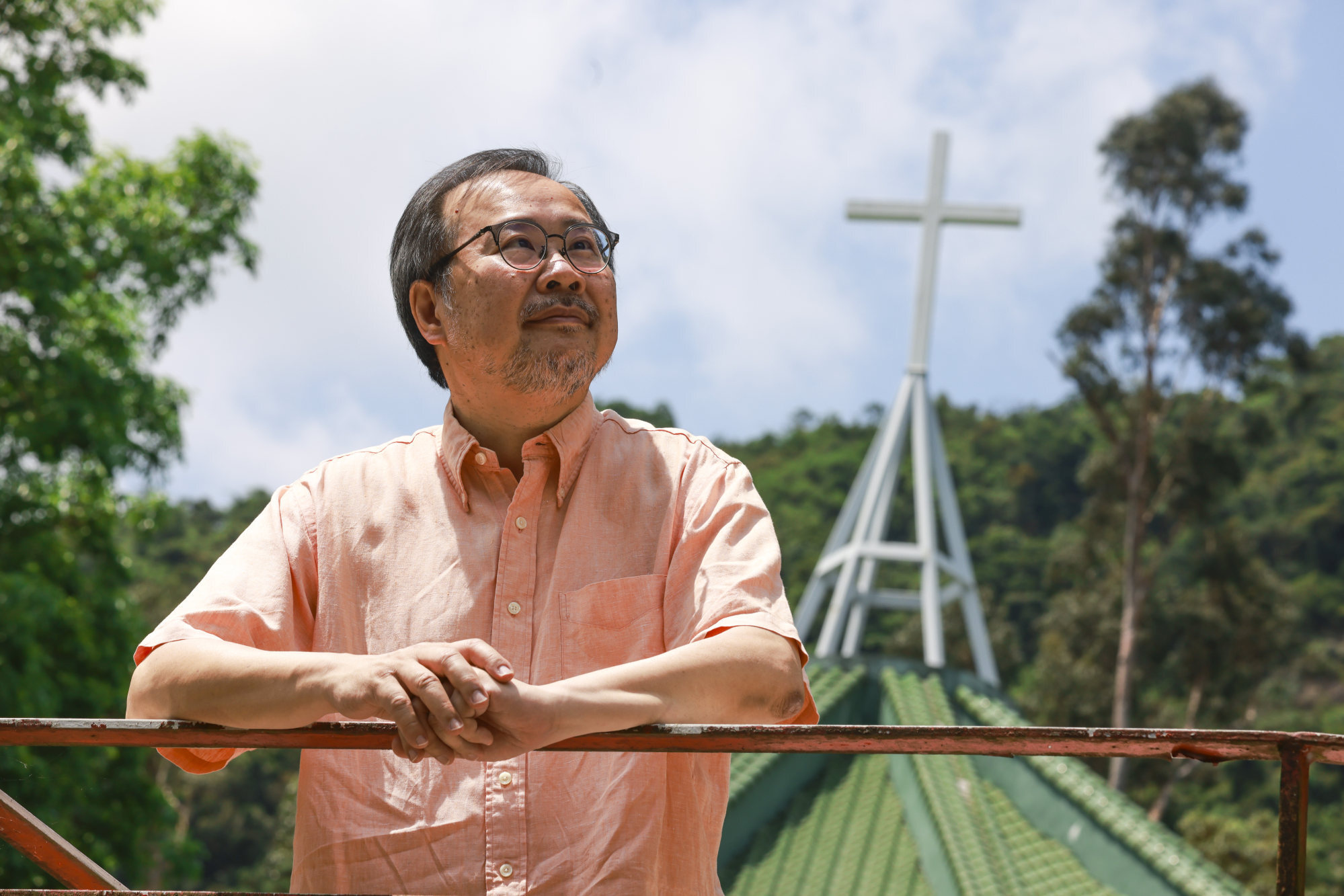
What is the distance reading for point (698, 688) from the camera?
1461 millimetres

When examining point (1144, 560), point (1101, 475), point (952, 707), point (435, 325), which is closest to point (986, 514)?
point (1144, 560)

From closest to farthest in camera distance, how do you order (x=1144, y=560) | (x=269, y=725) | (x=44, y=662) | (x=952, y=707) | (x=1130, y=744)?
1. (x=1130, y=744)
2. (x=269, y=725)
3. (x=44, y=662)
4. (x=952, y=707)
5. (x=1144, y=560)

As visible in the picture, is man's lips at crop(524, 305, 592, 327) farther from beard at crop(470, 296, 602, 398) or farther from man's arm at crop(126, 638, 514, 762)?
man's arm at crop(126, 638, 514, 762)

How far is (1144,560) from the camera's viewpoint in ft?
92.7

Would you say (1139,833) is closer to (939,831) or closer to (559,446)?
(939,831)

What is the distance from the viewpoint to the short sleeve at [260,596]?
157cm

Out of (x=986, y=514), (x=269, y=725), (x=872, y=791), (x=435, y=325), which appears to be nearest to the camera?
(x=269, y=725)

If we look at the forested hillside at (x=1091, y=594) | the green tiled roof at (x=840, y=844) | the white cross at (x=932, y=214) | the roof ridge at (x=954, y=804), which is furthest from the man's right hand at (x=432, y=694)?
the white cross at (x=932, y=214)

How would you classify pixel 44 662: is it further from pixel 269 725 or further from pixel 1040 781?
pixel 269 725

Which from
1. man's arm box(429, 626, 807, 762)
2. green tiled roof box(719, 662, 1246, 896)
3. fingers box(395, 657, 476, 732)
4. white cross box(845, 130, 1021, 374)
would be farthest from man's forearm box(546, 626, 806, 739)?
white cross box(845, 130, 1021, 374)

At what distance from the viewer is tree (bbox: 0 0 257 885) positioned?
24.1 feet

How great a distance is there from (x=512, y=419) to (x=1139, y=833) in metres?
6.42

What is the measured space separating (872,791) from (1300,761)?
22.3 feet

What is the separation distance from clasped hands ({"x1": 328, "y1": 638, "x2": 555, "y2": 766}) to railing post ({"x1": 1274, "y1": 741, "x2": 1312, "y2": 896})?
2.42 ft
